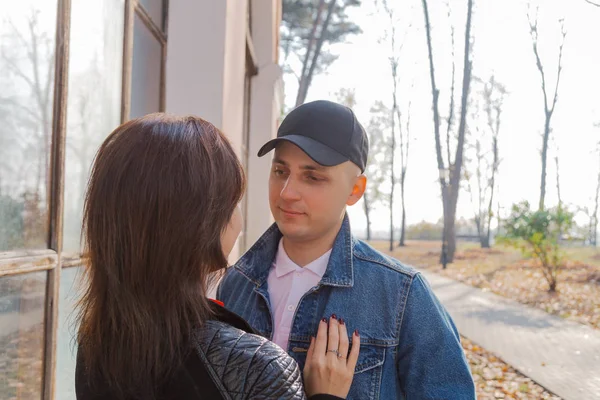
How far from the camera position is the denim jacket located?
1691 mm

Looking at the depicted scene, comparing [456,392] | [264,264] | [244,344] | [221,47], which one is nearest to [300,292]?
[264,264]

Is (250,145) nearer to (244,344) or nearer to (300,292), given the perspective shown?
(300,292)

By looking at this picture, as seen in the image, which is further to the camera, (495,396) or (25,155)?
(495,396)

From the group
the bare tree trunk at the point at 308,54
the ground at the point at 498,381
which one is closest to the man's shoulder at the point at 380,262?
the ground at the point at 498,381

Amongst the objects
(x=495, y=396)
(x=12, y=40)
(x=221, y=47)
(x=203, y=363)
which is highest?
(x=221, y=47)

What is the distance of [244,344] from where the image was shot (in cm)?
123

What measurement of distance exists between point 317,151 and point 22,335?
1036mm

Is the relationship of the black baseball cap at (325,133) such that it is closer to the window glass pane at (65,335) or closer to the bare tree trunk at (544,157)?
the window glass pane at (65,335)

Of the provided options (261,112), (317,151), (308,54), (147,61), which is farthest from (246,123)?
(308,54)

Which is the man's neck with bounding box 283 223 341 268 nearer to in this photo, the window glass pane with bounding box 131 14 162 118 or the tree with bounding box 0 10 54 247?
the tree with bounding box 0 10 54 247

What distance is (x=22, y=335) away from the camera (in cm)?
174

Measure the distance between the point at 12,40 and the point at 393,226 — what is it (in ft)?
123

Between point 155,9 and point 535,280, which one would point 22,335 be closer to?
point 155,9

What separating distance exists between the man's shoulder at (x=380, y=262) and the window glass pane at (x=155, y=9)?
81.9 inches
